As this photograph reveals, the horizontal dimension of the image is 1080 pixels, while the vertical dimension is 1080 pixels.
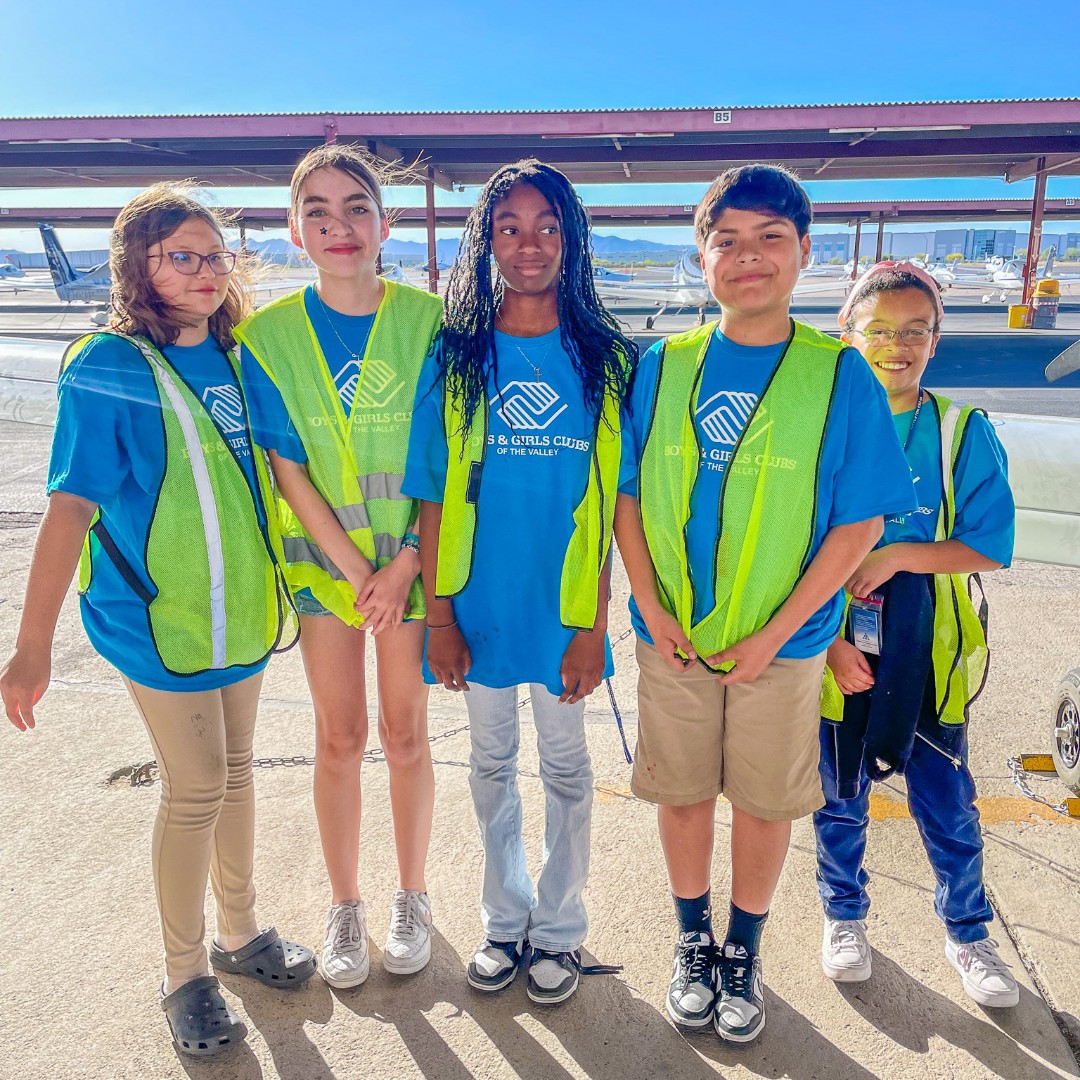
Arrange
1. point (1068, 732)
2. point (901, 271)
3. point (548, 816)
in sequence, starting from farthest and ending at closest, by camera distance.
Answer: point (1068, 732)
point (548, 816)
point (901, 271)

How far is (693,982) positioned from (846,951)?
0.44 m

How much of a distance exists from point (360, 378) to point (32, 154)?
22858 millimetres

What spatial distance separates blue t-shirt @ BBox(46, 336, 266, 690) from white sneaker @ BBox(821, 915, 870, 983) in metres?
1.71

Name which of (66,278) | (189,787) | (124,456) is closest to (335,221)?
(124,456)

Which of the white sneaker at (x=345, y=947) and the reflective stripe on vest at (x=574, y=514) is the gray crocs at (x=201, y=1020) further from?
the reflective stripe on vest at (x=574, y=514)

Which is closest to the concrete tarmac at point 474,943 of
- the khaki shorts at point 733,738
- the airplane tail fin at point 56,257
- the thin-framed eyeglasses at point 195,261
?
the khaki shorts at point 733,738

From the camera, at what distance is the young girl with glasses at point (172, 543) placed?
1.87 m

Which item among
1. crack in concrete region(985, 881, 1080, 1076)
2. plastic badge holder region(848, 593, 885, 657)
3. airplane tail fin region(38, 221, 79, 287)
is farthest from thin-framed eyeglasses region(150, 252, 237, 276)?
airplane tail fin region(38, 221, 79, 287)

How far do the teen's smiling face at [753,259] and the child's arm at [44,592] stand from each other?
155 centimetres

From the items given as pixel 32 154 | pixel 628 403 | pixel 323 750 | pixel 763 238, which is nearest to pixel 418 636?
pixel 323 750

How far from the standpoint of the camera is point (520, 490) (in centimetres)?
205

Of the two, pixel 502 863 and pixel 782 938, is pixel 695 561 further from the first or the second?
pixel 782 938

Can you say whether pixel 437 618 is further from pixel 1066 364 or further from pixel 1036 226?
pixel 1036 226

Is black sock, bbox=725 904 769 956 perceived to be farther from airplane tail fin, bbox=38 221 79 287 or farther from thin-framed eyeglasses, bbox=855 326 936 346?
airplane tail fin, bbox=38 221 79 287
